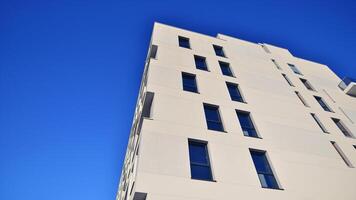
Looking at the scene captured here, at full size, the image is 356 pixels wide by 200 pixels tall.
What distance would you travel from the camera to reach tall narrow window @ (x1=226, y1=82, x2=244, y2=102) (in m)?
15.8

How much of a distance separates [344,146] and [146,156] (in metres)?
13.3

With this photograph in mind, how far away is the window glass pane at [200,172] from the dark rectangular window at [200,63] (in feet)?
28.9

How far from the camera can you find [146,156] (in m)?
10.2

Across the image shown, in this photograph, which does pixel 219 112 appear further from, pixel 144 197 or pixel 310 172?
pixel 144 197

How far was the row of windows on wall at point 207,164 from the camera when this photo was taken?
34.9 feet

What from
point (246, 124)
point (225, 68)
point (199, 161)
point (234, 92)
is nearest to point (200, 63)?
point (225, 68)

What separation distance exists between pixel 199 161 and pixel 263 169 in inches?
136

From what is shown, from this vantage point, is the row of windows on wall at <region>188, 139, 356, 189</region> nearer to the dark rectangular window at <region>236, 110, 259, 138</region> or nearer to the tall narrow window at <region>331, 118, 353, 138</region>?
the dark rectangular window at <region>236, 110, 259, 138</region>

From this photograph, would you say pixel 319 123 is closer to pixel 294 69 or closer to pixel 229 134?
pixel 229 134

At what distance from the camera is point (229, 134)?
495 inches

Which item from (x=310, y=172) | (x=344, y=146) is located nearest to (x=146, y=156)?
(x=310, y=172)

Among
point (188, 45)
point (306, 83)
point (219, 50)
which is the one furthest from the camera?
point (306, 83)

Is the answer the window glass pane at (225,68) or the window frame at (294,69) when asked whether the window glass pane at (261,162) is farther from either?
the window frame at (294,69)

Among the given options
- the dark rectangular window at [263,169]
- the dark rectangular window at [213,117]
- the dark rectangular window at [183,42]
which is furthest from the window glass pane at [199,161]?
the dark rectangular window at [183,42]
